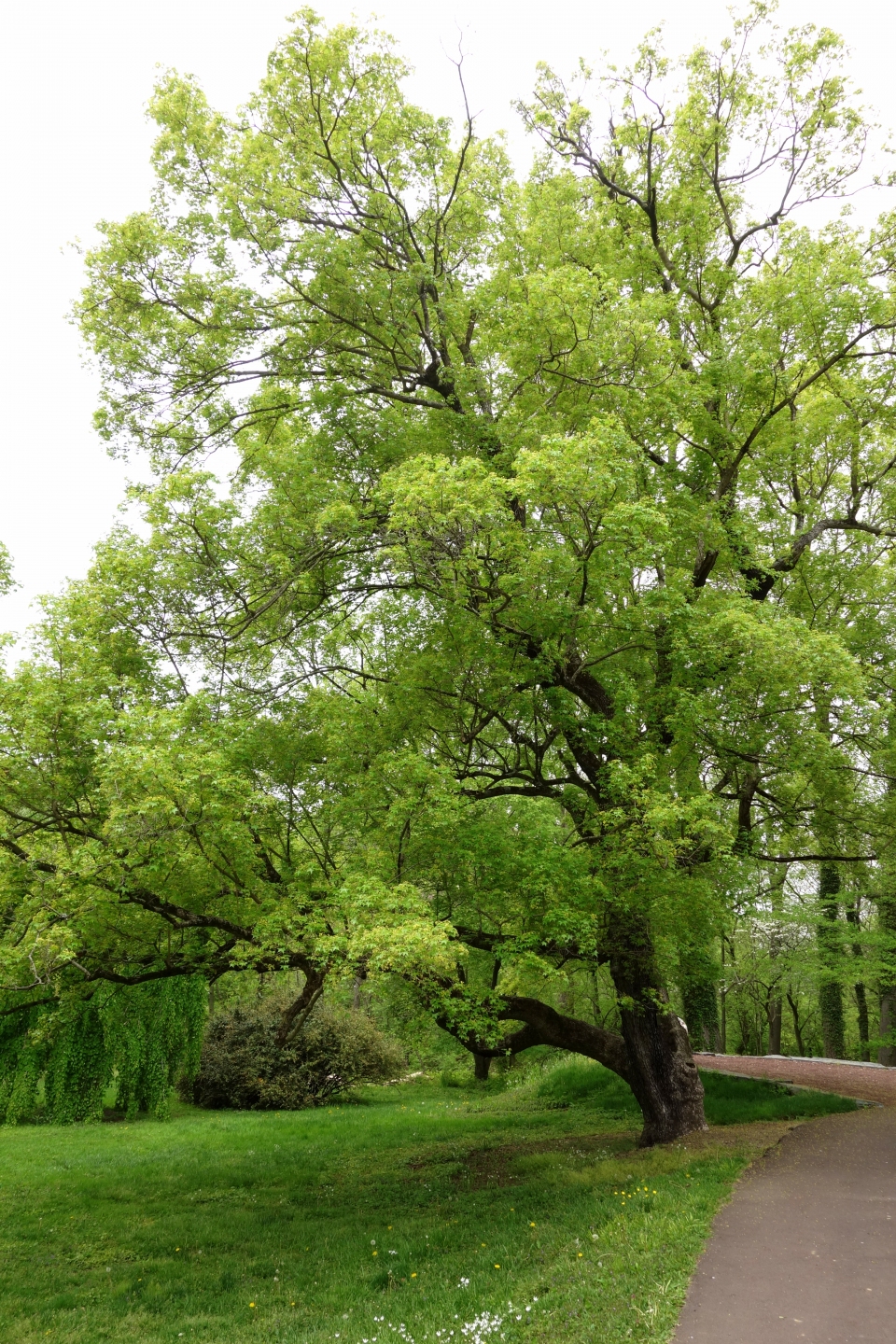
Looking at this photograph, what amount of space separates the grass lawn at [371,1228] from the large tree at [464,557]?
2.20 metres

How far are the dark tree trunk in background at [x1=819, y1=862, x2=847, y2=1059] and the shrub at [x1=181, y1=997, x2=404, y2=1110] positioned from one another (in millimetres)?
13548

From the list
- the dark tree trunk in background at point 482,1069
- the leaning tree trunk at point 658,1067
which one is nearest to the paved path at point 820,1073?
the leaning tree trunk at point 658,1067

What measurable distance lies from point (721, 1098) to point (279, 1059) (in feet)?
42.6

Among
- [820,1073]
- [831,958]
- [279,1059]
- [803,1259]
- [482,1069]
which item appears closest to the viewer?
[803,1259]

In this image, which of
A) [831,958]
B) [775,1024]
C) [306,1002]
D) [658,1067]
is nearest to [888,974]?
[831,958]

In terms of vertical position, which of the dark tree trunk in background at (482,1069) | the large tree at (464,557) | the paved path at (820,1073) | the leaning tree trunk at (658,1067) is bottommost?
the dark tree trunk in background at (482,1069)

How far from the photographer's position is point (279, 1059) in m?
23.3

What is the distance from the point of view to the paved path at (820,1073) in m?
16.4

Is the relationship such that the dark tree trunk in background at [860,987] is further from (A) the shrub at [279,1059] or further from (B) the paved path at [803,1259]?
(A) the shrub at [279,1059]

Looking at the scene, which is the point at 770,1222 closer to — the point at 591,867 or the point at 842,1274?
the point at 842,1274

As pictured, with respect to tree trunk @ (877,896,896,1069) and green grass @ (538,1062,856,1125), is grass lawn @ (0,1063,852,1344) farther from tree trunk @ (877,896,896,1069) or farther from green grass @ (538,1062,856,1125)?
tree trunk @ (877,896,896,1069)

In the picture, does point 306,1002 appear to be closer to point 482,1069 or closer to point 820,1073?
point 820,1073

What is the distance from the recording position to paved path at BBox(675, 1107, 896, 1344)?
5.67 metres

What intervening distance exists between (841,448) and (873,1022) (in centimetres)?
3561
